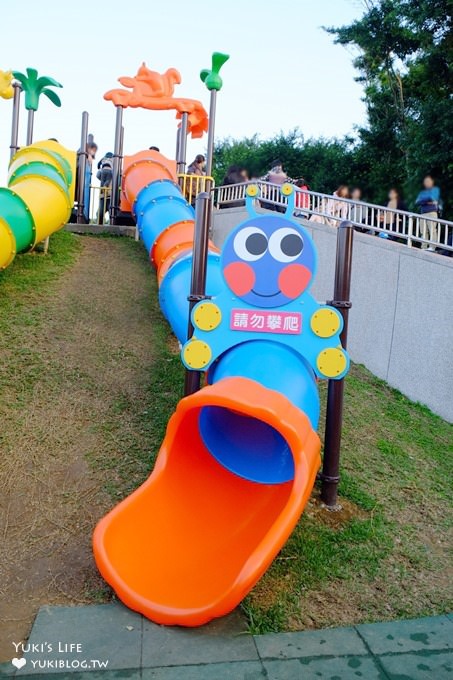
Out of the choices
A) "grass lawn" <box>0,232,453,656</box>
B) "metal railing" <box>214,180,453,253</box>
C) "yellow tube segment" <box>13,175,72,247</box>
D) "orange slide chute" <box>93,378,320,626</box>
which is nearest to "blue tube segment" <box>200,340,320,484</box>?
"orange slide chute" <box>93,378,320,626</box>

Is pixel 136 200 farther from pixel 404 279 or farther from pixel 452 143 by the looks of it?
pixel 452 143

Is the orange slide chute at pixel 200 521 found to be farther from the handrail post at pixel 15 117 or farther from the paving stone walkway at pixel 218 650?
the handrail post at pixel 15 117

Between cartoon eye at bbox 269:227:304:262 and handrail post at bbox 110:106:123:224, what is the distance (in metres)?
8.93

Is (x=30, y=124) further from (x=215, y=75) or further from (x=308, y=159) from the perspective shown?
(x=308, y=159)

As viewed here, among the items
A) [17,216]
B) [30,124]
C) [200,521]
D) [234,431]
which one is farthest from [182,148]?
[200,521]

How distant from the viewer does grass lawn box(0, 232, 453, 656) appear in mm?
3674

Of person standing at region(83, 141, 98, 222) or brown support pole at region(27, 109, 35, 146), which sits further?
person standing at region(83, 141, 98, 222)

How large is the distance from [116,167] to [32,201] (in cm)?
424

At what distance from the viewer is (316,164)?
25922mm

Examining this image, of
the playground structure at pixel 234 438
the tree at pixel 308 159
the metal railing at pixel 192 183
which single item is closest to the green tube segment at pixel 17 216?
the playground structure at pixel 234 438

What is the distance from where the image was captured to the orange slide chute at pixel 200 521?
10.5 feet

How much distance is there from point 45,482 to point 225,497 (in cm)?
136

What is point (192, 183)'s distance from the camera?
12.0m

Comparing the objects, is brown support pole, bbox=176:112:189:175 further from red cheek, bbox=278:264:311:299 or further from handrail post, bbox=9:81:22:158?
red cheek, bbox=278:264:311:299
